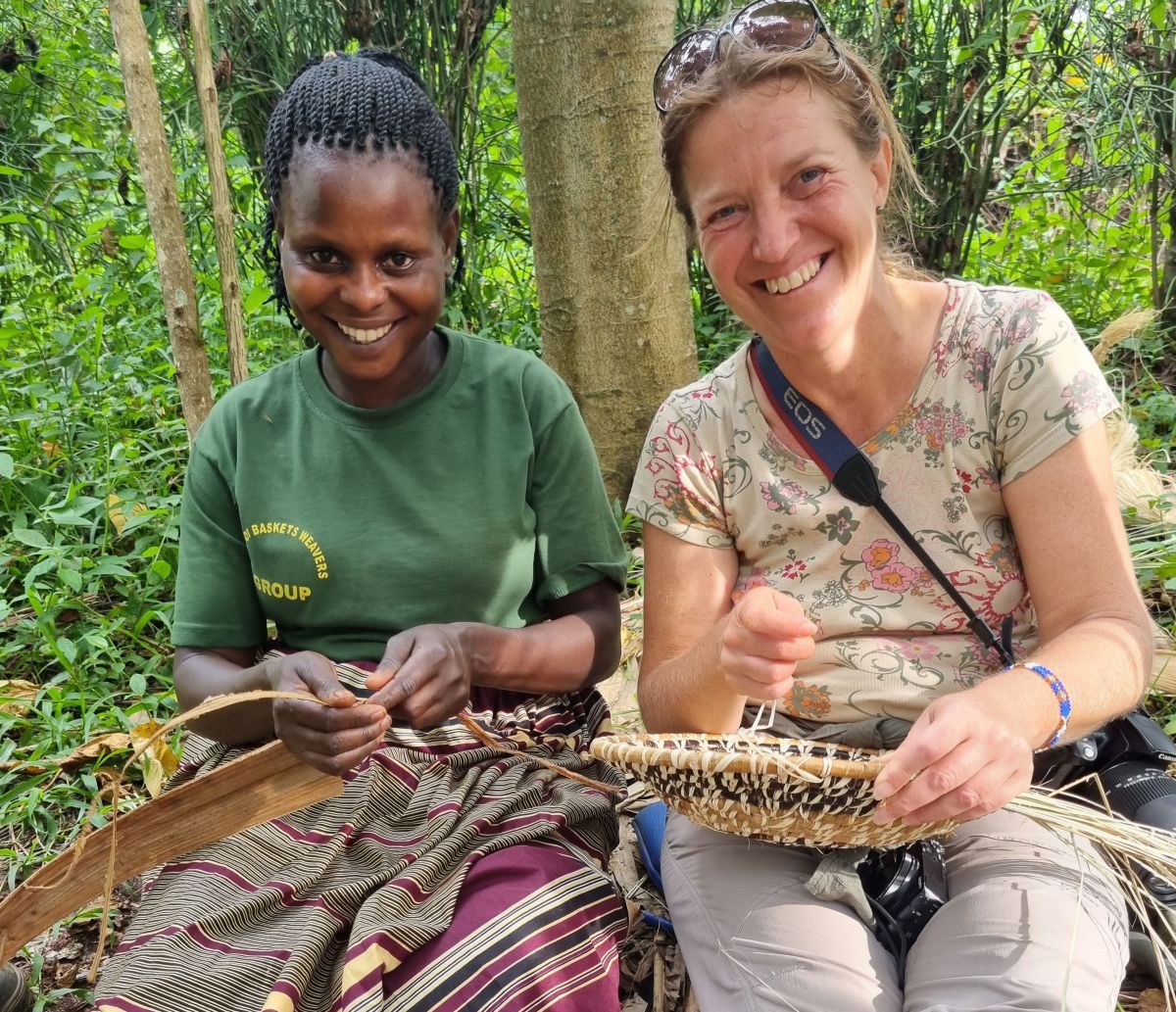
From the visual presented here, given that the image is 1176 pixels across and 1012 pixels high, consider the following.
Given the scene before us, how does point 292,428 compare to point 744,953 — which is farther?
point 292,428

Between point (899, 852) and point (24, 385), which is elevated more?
point (24, 385)

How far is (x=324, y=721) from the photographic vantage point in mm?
1670

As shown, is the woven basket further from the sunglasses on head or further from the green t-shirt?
the sunglasses on head

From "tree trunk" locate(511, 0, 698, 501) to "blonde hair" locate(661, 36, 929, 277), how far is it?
4.07 feet

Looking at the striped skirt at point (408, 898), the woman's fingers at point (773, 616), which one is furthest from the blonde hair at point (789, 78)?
the striped skirt at point (408, 898)

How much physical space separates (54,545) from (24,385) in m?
1.14

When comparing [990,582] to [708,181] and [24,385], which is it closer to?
[708,181]

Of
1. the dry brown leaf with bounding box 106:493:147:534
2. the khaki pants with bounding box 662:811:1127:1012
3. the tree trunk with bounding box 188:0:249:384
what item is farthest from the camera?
the dry brown leaf with bounding box 106:493:147:534

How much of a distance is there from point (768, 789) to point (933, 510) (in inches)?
22.5

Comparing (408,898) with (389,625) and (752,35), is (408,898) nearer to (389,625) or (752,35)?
(389,625)

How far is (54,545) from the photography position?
3.28 m


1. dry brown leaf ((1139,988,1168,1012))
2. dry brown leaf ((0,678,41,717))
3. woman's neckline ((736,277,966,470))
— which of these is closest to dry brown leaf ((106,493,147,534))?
dry brown leaf ((0,678,41,717))

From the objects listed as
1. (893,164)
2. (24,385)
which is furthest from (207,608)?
(24,385)

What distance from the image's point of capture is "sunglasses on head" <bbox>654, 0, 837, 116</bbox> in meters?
1.75
